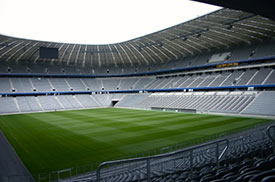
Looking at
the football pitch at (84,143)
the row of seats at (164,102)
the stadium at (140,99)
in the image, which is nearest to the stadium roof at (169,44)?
the stadium at (140,99)

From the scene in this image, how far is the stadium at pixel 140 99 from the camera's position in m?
13.0

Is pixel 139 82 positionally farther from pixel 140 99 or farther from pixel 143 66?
pixel 140 99

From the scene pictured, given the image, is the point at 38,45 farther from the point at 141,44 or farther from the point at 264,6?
the point at 264,6

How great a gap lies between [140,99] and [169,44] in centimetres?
1617

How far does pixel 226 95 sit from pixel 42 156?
3566 cm

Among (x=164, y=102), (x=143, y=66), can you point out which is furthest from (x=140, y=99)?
(x=143, y=66)

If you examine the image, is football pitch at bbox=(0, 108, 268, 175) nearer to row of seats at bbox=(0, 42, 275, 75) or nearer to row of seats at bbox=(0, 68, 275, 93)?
row of seats at bbox=(0, 68, 275, 93)

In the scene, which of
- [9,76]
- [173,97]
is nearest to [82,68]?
[9,76]

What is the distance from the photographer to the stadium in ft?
42.8

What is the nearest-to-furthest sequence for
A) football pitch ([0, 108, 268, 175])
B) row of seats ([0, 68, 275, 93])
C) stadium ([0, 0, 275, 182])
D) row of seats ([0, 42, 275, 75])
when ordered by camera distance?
1. stadium ([0, 0, 275, 182])
2. football pitch ([0, 108, 268, 175])
3. row of seats ([0, 68, 275, 93])
4. row of seats ([0, 42, 275, 75])

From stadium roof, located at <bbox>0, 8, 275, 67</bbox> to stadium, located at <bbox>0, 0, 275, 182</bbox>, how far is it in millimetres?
211

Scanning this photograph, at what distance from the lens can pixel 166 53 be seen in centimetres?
5738

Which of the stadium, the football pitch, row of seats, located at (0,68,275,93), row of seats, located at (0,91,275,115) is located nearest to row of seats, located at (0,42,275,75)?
the stadium

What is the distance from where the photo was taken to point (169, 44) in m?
48.4
